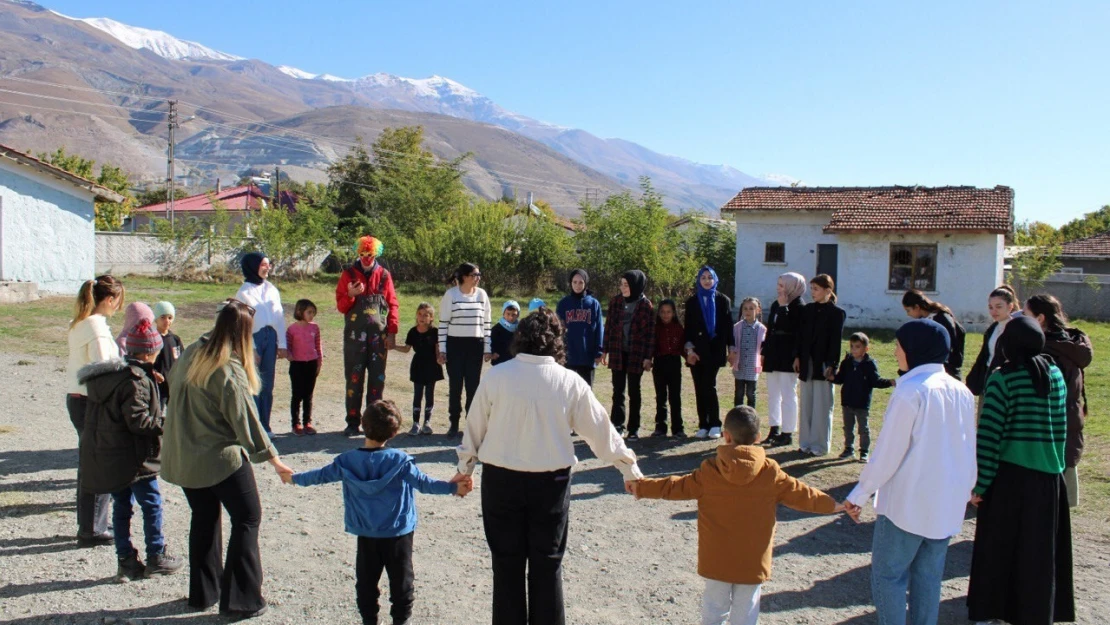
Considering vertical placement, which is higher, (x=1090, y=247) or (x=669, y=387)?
(x=1090, y=247)

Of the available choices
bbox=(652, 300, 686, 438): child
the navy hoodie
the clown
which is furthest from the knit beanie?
bbox=(652, 300, 686, 438): child

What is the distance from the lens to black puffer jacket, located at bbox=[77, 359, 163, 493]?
466 centimetres

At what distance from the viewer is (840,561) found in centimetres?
541

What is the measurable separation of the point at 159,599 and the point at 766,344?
6.18 m

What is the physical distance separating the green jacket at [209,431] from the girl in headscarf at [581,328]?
4.75 meters

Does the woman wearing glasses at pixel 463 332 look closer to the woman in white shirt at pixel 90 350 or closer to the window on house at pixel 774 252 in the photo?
the woman in white shirt at pixel 90 350

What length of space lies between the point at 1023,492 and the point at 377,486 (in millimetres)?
3325

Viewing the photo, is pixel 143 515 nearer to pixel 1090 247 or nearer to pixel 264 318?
pixel 264 318

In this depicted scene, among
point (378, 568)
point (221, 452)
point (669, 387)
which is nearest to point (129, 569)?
point (221, 452)

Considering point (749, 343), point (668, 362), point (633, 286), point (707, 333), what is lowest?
point (668, 362)

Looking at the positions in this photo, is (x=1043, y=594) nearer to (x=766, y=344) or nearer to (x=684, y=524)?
(x=684, y=524)

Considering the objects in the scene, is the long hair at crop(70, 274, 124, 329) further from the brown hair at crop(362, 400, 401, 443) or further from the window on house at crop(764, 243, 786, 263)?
the window on house at crop(764, 243, 786, 263)

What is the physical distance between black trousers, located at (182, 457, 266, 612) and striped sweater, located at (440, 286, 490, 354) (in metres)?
4.32

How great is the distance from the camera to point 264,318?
8031mm
